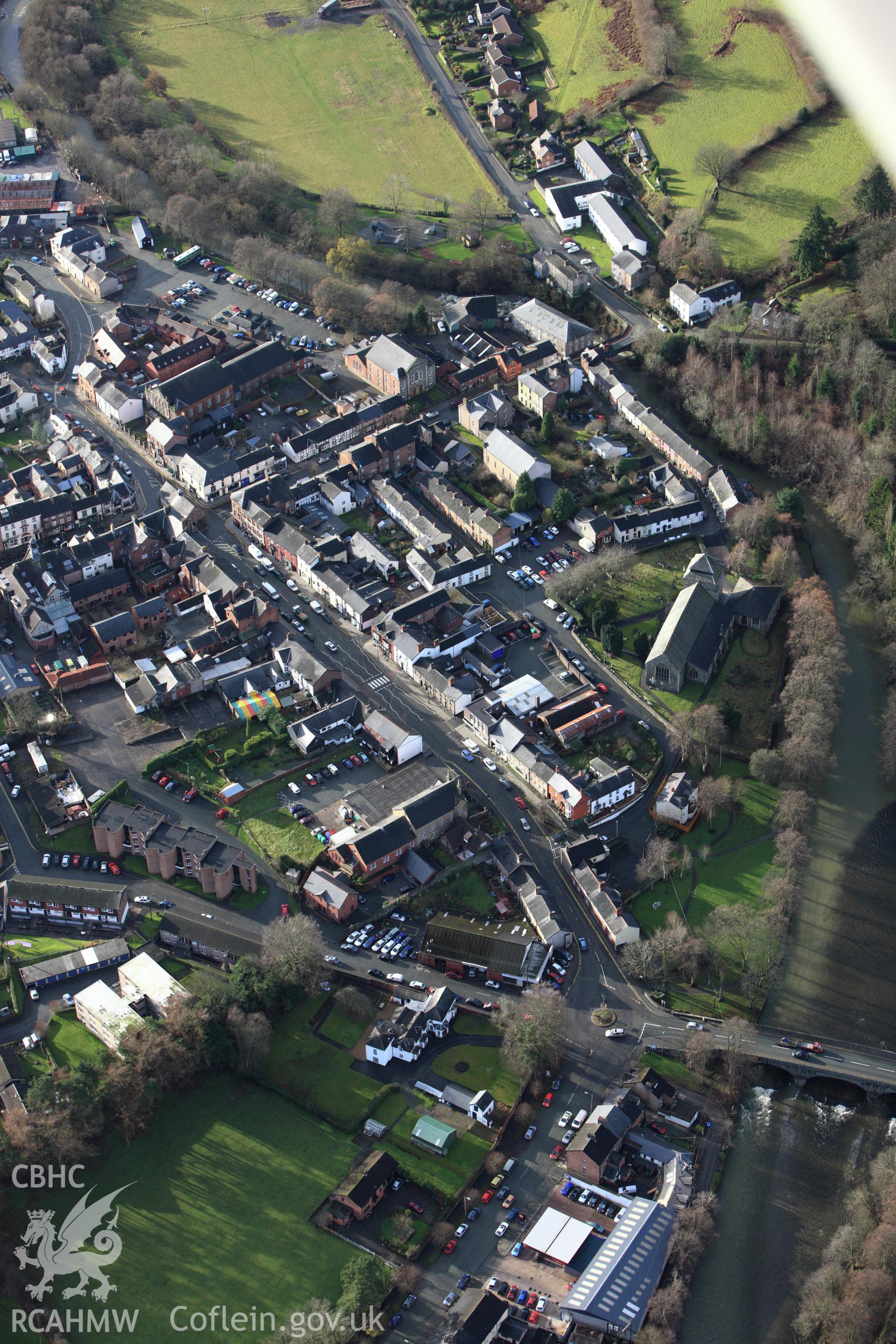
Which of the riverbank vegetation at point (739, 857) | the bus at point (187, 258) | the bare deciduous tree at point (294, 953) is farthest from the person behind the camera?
the bus at point (187, 258)

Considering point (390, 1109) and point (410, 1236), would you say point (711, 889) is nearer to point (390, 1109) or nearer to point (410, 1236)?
point (390, 1109)

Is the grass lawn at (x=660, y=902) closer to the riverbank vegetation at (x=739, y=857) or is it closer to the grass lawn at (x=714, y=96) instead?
the riverbank vegetation at (x=739, y=857)

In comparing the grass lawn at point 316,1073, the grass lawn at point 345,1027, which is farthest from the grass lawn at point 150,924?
the grass lawn at point 345,1027

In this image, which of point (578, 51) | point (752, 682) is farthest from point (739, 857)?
point (578, 51)

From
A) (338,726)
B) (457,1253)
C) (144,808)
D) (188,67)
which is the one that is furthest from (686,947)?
(188,67)

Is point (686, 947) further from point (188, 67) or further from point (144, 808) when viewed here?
point (188, 67)

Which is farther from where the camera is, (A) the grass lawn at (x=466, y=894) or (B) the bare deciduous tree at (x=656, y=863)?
(B) the bare deciduous tree at (x=656, y=863)
